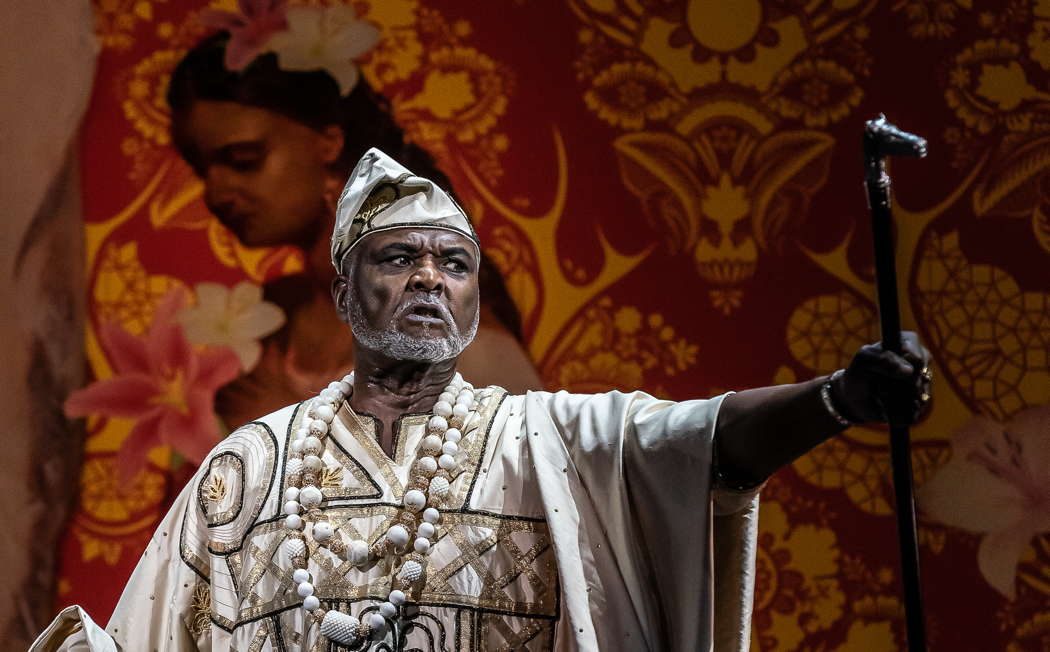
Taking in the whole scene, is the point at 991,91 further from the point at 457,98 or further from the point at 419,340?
the point at 419,340

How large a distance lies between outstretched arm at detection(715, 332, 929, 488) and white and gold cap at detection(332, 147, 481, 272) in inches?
22.4

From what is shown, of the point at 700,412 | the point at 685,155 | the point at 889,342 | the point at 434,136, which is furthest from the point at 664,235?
the point at 889,342

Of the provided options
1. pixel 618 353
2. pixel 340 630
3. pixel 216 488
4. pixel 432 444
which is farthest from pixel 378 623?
pixel 618 353

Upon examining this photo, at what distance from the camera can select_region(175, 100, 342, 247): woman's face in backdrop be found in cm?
262

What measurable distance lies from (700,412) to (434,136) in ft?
3.76

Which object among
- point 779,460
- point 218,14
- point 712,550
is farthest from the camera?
point 218,14

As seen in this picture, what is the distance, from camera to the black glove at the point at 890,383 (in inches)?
54.9

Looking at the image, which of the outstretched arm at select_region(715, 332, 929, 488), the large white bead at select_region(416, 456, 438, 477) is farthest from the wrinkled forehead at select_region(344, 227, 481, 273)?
the outstretched arm at select_region(715, 332, 929, 488)

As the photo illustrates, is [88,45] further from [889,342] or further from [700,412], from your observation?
[889,342]

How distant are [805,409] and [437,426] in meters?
0.56

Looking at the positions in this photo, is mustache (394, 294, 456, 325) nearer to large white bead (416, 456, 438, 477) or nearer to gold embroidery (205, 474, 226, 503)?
large white bead (416, 456, 438, 477)

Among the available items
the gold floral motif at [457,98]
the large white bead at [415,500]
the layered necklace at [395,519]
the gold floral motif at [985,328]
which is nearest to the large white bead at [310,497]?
the layered necklace at [395,519]

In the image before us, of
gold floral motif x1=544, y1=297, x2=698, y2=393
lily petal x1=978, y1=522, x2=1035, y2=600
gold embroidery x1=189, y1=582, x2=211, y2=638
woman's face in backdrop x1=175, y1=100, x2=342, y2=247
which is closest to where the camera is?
gold embroidery x1=189, y1=582, x2=211, y2=638

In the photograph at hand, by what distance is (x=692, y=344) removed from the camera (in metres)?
2.52
